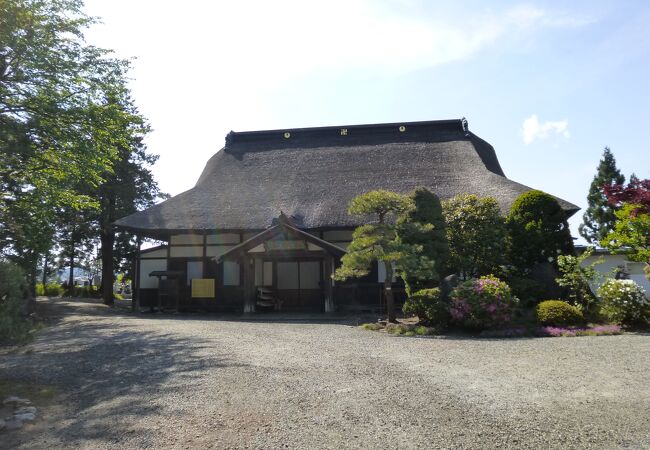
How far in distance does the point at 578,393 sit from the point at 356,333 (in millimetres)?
5477

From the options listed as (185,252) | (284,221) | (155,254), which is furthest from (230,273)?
(155,254)

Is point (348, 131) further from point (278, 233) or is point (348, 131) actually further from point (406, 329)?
point (406, 329)

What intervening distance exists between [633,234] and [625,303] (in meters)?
2.41

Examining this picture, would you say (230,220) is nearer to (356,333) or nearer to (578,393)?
(356,333)

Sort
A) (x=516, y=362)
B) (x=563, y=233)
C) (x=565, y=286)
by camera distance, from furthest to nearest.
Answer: (x=563, y=233), (x=565, y=286), (x=516, y=362)

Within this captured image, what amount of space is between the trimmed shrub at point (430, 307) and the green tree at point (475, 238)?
2.30m

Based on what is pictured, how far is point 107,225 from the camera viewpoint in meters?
20.9

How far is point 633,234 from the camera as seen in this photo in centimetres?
1073

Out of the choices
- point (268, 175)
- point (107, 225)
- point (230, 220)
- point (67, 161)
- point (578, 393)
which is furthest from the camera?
point (107, 225)

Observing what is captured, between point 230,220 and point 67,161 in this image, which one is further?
point 230,220

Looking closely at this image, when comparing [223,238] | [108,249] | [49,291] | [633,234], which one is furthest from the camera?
[49,291]

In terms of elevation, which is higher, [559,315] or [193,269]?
[193,269]

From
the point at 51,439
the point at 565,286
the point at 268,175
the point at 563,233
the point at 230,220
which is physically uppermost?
the point at 268,175

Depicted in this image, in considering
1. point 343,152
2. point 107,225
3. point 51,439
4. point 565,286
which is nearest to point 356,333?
point 565,286
